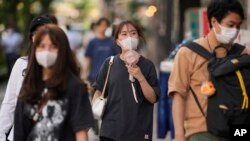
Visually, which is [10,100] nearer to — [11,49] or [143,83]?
[143,83]

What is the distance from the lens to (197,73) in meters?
4.95

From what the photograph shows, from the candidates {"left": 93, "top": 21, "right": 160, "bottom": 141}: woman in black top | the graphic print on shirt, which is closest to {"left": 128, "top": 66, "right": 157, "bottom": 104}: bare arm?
{"left": 93, "top": 21, "right": 160, "bottom": 141}: woman in black top

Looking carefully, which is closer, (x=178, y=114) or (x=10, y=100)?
(x=178, y=114)

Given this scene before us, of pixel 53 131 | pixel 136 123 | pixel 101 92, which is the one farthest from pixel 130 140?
pixel 53 131

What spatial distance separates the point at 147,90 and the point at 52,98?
5.19ft

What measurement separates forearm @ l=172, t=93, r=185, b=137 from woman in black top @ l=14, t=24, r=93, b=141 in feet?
2.77

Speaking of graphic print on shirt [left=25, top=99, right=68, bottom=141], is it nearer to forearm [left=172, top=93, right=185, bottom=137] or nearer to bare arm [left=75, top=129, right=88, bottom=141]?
bare arm [left=75, top=129, right=88, bottom=141]

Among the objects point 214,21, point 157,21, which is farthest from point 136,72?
point 157,21

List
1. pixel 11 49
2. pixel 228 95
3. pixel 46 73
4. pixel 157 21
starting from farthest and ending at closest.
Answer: pixel 157 21 → pixel 11 49 → pixel 228 95 → pixel 46 73

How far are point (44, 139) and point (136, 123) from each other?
1.58 meters

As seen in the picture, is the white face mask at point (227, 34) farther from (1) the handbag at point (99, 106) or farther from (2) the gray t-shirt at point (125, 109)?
(1) the handbag at point (99, 106)

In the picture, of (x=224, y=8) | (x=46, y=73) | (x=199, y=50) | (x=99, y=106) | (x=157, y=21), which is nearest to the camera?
(x=46, y=73)

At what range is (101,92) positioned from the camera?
19.3ft

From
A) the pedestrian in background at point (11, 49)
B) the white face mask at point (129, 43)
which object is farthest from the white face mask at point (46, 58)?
the pedestrian in background at point (11, 49)
